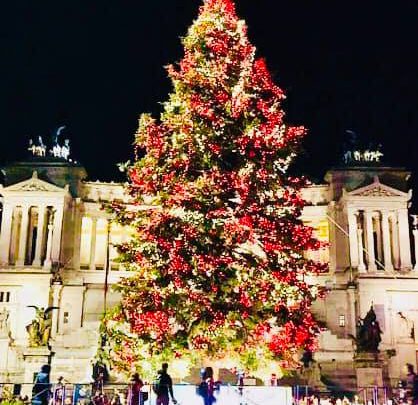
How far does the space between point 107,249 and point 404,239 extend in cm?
2605

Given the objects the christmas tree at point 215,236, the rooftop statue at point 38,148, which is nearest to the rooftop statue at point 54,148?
the rooftop statue at point 38,148

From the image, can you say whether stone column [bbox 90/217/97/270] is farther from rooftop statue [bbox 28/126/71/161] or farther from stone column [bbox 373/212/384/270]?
stone column [bbox 373/212/384/270]

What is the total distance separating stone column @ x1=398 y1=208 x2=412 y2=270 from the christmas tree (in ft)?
102

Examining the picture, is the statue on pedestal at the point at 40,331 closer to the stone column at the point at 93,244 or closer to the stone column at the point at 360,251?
the stone column at the point at 93,244

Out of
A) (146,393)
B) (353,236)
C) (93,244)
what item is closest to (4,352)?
(93,244)

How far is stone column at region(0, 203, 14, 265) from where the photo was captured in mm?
58438

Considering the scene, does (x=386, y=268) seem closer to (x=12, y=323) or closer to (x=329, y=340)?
(x=329, y=340)

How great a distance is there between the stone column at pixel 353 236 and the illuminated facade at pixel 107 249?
0.09 m

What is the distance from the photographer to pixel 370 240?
59.4m

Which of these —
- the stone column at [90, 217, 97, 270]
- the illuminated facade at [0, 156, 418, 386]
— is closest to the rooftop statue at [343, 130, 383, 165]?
the illuminated facade at [0, 156, 418, 386]

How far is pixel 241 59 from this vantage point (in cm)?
3253

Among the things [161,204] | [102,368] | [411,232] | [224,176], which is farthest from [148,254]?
[411,232]

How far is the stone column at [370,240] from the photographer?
58.7 m

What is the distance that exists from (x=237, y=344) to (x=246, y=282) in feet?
8.64
